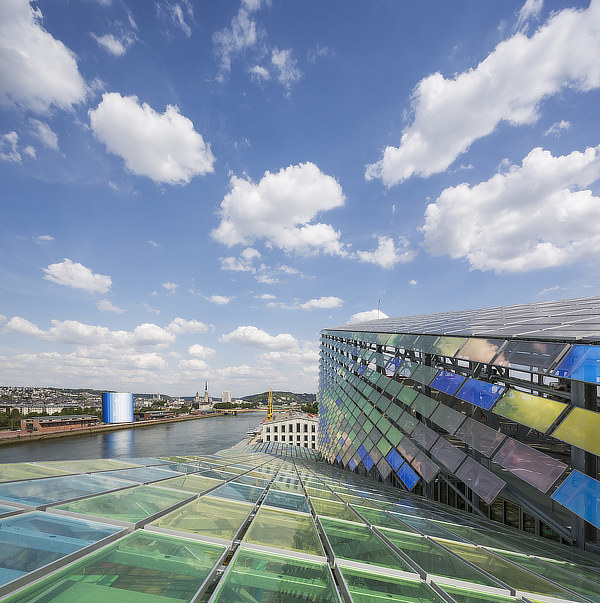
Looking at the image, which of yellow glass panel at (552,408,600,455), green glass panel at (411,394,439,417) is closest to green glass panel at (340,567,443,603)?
yellow glass panel at (552,408,600,455)

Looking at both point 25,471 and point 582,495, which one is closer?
point 582,495

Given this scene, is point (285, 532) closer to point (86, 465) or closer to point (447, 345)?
point (86, 465)

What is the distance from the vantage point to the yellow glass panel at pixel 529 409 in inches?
319

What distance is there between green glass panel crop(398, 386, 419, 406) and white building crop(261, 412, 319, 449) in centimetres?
7433

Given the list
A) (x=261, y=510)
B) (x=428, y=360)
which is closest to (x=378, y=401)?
(x=428, y=360)

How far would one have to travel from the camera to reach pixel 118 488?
6.53m

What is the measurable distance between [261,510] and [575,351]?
300 inches

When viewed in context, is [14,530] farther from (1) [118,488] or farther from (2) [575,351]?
(2) [575,351]

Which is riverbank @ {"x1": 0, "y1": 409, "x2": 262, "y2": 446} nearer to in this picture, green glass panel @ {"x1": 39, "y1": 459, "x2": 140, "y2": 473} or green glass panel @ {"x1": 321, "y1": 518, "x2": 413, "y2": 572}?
green glass panel @ {"x1": 39, "y1": 459, "x2": 140, "y2": 473}

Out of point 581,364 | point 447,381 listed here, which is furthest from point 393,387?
point 581,364

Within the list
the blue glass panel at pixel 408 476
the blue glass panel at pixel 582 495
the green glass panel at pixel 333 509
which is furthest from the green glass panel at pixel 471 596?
the blue glass panel at pixel 408 476

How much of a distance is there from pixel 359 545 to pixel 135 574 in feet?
11.8

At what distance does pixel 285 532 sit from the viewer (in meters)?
5.41

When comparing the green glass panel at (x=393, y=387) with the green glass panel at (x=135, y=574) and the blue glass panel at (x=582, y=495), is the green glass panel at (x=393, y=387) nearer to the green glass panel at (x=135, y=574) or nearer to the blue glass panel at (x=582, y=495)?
the blue glass panel at (x=582, y=495)
